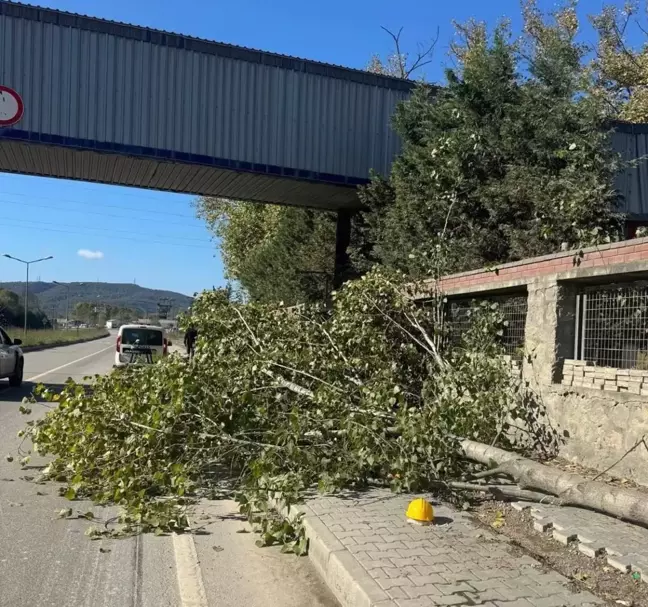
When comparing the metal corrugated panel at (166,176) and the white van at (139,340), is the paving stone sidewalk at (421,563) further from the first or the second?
the white van at (139,340)

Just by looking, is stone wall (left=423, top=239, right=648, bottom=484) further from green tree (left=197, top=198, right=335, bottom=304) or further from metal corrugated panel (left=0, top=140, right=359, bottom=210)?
metal corrugated panel (left=0, top=140, right=359, bottom=210)

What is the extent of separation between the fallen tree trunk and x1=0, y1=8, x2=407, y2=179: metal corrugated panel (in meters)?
11.6

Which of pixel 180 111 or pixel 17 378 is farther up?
pixel 180 111

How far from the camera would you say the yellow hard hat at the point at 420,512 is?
5379 mm

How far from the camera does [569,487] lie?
498 cm

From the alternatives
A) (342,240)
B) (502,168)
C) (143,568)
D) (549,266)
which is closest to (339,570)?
(143,568)

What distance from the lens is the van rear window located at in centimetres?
2291

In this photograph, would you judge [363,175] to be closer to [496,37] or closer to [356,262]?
[356,262]

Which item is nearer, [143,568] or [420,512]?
[143,568]

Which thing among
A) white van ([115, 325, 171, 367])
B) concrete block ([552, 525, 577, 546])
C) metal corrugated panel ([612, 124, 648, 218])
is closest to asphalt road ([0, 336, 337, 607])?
concrete block ([552, 525, 577, 546])

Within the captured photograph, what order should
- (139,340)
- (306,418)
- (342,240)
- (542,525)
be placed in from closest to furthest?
(542,525) < (306,418) < (342,240) < (139,340)

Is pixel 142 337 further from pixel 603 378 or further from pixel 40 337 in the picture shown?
pixel 40 337

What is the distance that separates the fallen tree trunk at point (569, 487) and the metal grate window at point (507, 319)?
6.95 feet

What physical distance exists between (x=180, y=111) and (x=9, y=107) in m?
3.61
